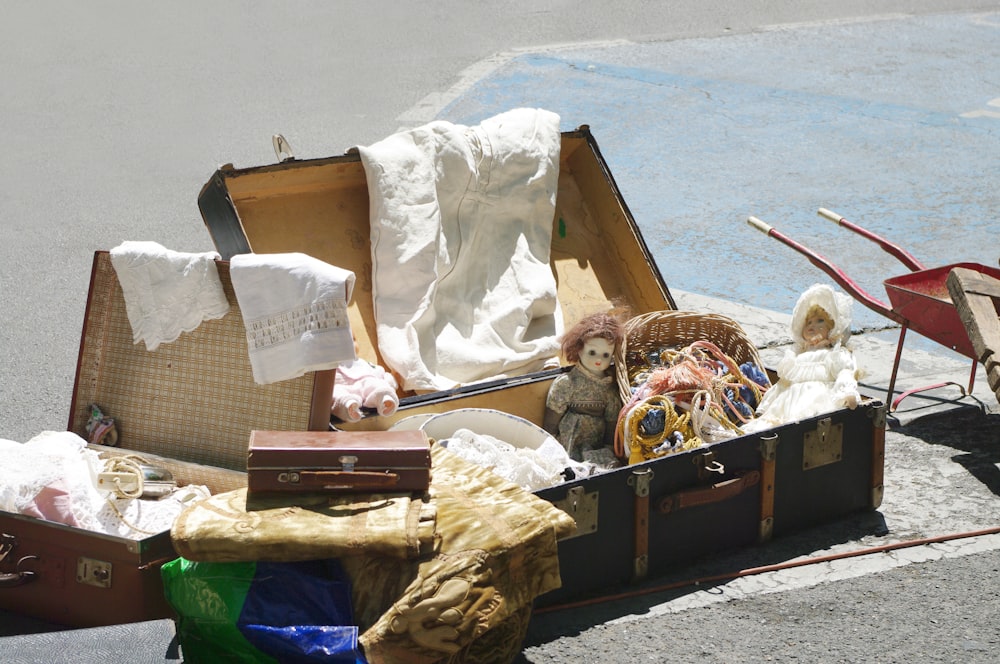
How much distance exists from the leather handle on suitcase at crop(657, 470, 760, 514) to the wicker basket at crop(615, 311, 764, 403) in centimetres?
77

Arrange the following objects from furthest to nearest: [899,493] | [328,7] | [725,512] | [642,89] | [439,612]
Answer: [328,7] < [642,89] < [899,493] < [725,512] < [439,612]

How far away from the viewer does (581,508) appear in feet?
11.9

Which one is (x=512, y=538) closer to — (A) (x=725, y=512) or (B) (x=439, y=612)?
(B) (x=439, y=612)

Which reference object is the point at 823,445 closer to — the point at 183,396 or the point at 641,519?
the point at 641,519

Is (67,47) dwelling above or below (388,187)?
above

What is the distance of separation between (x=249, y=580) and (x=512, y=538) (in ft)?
2.37

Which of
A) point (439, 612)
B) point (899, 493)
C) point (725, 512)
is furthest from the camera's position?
point (899, 493)

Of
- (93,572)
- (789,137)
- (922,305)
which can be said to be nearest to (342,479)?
(93,572)

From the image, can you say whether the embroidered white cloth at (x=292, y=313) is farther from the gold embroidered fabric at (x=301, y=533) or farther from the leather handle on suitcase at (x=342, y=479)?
the gold embroidered fabric at (x=301, y=533)

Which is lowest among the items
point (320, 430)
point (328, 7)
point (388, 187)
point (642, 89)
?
point (320, 430)

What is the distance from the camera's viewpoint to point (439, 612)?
9.96 ft

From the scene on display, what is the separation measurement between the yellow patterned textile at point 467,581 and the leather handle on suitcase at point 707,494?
573 mm

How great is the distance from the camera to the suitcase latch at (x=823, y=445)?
3.98m

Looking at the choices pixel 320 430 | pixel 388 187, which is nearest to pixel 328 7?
pixel 388 187
